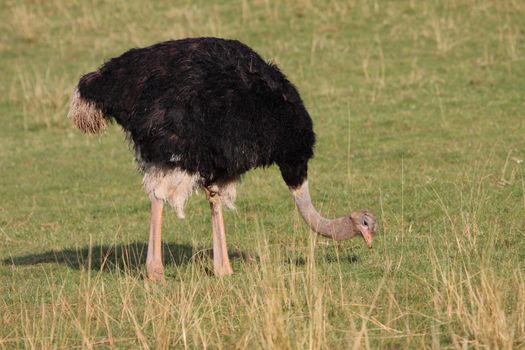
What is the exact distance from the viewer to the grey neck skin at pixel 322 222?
27.2 feet

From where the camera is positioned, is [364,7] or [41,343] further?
[364,7]

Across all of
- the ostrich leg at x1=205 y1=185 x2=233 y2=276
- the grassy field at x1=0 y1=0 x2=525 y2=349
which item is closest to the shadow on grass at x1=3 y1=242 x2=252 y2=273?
the grassy field at x1=0 y1=0 x2=525 y2=349

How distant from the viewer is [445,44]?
720 inches

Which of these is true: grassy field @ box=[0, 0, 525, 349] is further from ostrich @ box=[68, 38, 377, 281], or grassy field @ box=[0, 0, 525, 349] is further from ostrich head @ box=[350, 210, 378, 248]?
ostrich @ box=[68, 38, 377, 281]

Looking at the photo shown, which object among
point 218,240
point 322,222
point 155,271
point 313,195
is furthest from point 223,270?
point 313,195

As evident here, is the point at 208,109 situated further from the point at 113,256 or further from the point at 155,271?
the point at 113,256

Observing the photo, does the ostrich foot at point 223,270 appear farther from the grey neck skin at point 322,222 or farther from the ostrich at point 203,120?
the grey neck skin at point 322,222

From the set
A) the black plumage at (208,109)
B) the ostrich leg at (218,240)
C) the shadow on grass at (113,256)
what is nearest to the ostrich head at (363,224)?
the black plumage at (208,109)

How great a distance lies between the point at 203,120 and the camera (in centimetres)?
848

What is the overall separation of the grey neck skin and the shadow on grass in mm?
913

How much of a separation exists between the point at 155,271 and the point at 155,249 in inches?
7.5

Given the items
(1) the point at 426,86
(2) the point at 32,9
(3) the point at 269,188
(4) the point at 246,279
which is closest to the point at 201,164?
(4) the point at 246,279

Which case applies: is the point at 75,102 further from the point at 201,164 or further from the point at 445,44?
the point at 445,44

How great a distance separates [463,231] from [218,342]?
9.27ft
